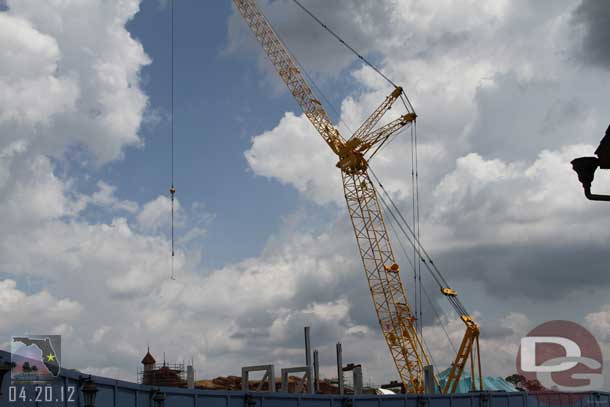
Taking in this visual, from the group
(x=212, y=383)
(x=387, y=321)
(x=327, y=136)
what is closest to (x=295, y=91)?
(x=327, y=136)

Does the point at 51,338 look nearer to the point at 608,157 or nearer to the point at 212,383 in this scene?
the point at 608,157

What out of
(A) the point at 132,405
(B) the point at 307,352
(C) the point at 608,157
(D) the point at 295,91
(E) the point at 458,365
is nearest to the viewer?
(C) the point at 608,157

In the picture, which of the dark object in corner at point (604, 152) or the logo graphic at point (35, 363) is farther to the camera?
the logo graphic at point (35, 363)

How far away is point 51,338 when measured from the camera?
24.8m

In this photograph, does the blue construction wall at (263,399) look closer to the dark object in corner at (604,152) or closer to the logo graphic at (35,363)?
the logo graphic at (35,363)

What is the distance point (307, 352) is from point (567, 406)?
688 inches
